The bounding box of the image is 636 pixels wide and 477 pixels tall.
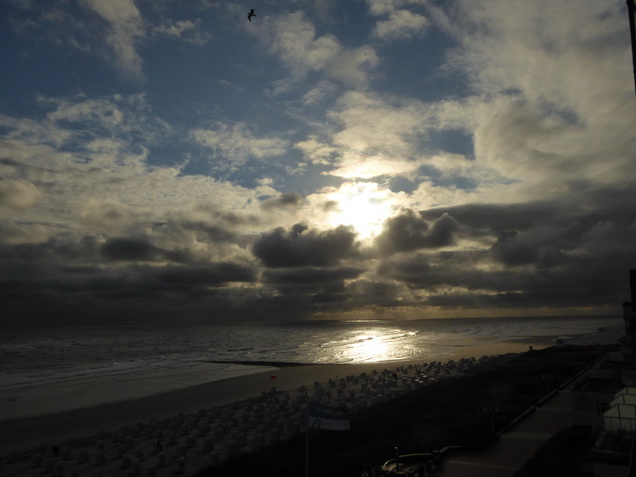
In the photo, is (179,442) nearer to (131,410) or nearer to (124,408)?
(131,410)

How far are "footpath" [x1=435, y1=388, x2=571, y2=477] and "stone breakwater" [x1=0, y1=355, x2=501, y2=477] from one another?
441 inches

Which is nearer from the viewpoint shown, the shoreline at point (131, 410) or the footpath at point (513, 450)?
the footpath at point (513, 450)

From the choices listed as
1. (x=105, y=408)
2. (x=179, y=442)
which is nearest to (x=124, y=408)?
(x=105, y=408)

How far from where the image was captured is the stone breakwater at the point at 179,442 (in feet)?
76.6

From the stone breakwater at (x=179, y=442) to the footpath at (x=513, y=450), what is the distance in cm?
1119

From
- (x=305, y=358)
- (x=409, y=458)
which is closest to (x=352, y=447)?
(x=409, y=458)

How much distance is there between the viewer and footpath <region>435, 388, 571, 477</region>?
18781 mm

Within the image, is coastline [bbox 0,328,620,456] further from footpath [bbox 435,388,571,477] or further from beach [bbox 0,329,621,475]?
footpath [bbox 435,388,571,477]

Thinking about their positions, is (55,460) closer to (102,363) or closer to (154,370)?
(154,370)

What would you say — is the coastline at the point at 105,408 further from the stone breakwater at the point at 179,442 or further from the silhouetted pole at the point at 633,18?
the silhouetted pole at the point at 633,18

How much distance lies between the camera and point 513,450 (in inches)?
845

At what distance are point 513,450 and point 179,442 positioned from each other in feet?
60.7

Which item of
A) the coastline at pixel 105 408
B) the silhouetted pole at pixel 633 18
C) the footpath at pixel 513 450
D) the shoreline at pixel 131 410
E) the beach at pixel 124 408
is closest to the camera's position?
the silhouetted pole at pixel 633 18

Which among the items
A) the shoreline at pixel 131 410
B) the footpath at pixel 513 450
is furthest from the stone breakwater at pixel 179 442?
the footpath at pixel 513 450
